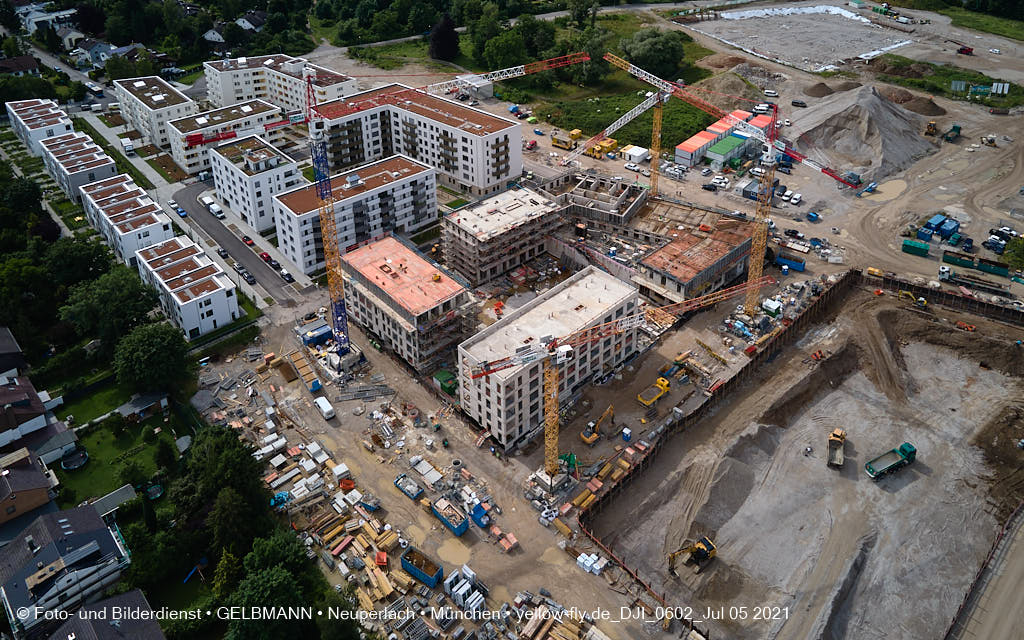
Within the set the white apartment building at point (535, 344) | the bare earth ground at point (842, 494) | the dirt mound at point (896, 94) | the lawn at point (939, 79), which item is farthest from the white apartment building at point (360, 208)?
the lawn at point (939, 79)

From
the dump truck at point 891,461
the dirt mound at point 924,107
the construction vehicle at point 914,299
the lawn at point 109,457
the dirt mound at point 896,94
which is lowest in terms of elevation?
the dump truck at point 891,461

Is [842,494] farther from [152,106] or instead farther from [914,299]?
[152,106]

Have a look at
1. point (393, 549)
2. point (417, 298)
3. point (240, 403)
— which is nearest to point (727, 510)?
point (393, 549)

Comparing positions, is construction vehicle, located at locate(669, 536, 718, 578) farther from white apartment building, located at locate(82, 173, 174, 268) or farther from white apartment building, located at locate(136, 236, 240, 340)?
white apartment building, located at locate(82, 173, 174, 268)

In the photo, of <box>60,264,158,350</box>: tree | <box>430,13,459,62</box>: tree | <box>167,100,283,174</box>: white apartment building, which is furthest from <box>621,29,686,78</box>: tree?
<box>60,264,158,350</box>: tree

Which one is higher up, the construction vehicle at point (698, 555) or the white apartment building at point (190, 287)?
the white apartment building at point (190, 287)

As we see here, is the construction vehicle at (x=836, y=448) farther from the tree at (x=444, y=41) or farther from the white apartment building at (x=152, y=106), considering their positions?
the tree at (x=444, y=41)
